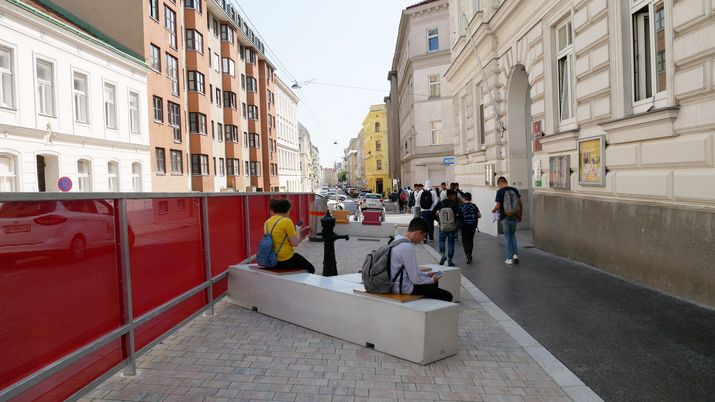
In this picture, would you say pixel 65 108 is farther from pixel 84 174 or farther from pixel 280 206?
pixel 280 206

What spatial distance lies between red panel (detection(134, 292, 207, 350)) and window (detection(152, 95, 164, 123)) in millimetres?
26493

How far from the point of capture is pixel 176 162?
109 feet

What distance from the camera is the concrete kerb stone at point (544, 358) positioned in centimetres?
406

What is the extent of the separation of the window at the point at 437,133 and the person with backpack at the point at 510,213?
32250 mm

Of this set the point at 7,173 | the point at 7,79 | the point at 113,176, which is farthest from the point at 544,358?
the point at 113,176

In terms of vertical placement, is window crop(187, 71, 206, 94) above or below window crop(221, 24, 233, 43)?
below

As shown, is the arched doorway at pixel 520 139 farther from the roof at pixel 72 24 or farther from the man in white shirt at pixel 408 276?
the roof at pixel 72 24

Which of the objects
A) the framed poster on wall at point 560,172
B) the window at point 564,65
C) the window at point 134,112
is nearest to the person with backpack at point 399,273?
the framed poster on wall at point 560,172

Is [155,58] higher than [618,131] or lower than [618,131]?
higher

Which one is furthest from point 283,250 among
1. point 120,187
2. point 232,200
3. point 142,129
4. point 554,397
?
point 142,129

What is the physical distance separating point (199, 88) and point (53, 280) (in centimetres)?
3619

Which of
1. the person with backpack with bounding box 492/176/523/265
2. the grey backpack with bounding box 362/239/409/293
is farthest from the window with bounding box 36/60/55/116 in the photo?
the grey backpack with bounding box 362/239/409/293

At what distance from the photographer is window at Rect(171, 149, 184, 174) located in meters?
32.7

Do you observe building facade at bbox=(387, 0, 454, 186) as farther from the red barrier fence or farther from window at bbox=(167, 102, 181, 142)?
the red barrier fence
